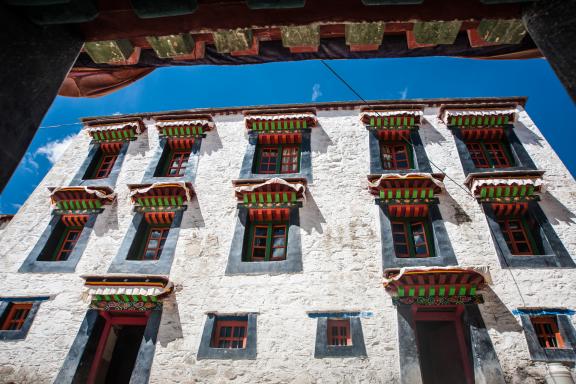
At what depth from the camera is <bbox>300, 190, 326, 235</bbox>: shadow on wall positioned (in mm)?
8773

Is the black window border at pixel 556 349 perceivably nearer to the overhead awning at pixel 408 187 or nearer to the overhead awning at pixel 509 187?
the overhead awning at pixel 509 187

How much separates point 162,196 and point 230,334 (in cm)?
440

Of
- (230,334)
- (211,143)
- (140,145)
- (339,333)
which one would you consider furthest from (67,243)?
(339,333)

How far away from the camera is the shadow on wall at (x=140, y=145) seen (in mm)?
11336

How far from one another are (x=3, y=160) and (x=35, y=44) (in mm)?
738

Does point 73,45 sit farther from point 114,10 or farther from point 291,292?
point 291,292

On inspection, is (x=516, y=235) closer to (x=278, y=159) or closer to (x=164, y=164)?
(x=278, y=159)

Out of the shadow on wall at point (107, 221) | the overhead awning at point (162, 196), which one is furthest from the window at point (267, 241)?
the shadow on wall at point (107, 221)

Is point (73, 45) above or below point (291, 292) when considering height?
below

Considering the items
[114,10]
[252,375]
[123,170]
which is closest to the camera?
Result: [114,10]

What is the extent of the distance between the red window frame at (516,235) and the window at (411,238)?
6.46 feet

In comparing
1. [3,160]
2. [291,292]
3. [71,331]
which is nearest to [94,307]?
[71,331]

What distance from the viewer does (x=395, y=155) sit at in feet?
34.9

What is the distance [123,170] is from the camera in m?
10.8
